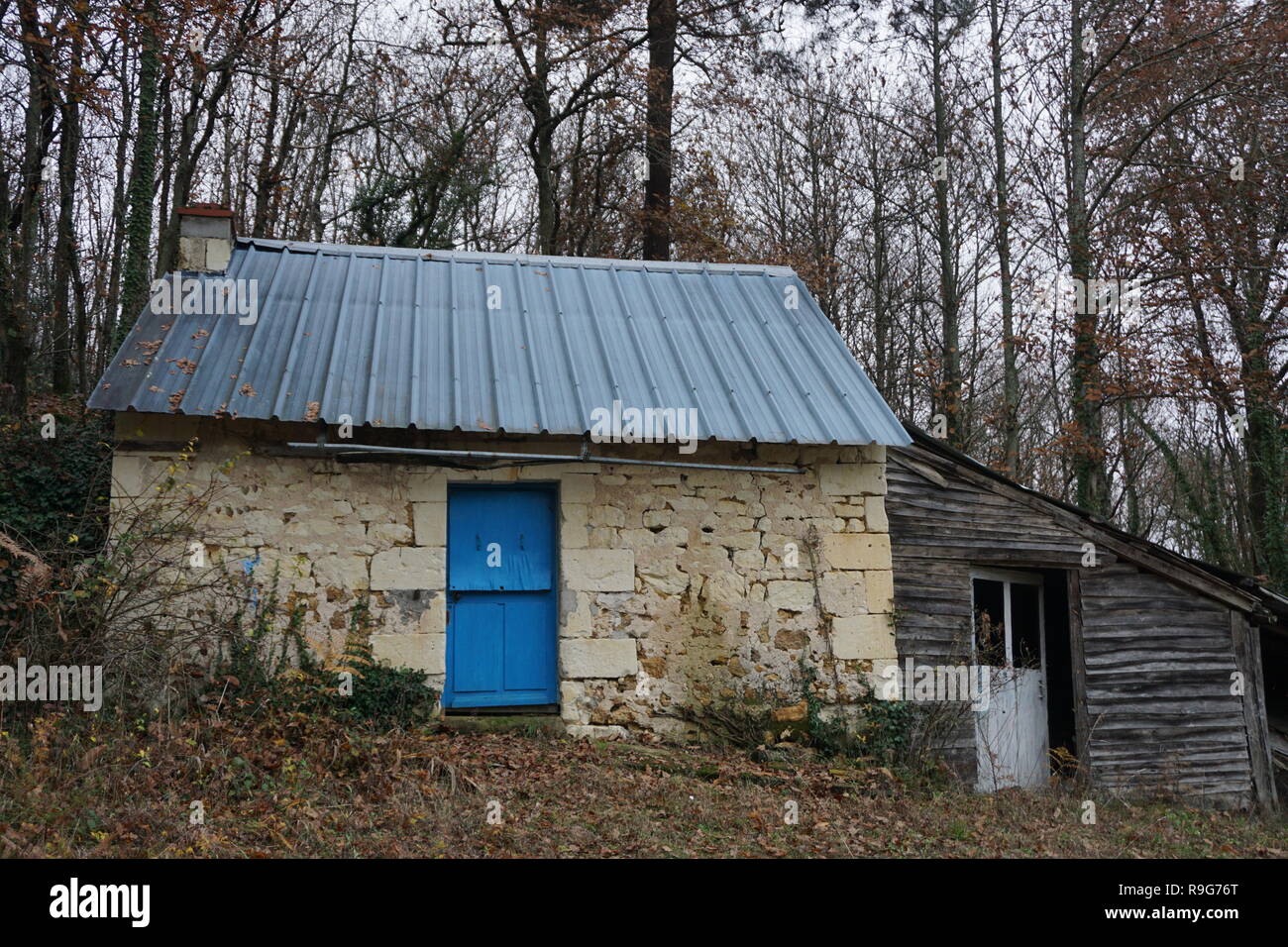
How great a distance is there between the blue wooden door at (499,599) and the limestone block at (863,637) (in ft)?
7.88

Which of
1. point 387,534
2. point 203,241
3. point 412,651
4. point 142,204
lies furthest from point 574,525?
point 142,204

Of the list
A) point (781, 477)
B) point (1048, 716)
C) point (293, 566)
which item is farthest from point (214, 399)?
point (1048, 716)

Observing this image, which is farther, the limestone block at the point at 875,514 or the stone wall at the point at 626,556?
the limestone block at the point at 875,514

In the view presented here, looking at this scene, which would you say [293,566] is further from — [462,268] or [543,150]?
[543,150]

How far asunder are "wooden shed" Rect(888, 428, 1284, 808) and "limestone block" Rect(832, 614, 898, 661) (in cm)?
65

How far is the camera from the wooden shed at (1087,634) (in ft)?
28.9

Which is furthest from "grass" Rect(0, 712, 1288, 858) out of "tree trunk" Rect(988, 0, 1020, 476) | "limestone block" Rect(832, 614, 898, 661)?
"tree trunk" Rect(988, 0, 1020, 476)

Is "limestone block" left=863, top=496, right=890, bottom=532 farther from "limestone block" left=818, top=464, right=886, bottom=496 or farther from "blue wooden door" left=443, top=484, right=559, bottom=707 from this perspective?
"blue wooden door" left=443, top=484, right=559, bottom=707

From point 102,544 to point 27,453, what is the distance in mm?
1267
